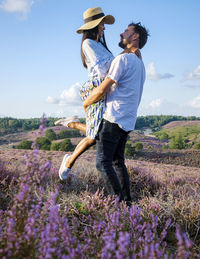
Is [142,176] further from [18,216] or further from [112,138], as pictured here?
[18,216]

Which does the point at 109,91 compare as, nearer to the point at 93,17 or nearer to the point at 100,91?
the point at 100,91

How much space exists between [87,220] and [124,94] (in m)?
1.51

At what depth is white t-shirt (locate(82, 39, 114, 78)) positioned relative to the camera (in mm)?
2816

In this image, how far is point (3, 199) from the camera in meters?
3.29

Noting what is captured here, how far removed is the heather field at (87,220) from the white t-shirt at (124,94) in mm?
912

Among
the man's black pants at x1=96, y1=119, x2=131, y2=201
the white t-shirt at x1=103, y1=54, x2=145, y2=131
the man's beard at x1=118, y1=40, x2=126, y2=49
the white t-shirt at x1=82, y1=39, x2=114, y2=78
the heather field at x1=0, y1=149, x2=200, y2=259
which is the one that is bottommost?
the heather field at x1=0, y1=149, x2=200, y2=259

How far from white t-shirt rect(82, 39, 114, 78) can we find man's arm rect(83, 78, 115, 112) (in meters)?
0.21

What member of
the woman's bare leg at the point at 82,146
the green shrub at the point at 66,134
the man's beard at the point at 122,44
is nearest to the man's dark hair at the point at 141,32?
the man's beard at the point at 122,44

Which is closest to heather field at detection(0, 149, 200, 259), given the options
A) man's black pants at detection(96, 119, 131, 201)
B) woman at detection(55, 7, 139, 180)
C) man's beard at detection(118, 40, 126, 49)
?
man's black pants at detection(96, 119, 131, 201)

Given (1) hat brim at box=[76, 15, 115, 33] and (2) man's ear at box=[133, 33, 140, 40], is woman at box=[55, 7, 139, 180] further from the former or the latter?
(2) man's ear at box=[133, 33, 140, 40]

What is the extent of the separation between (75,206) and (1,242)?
155 cm

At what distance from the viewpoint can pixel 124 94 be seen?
2818 millimetres

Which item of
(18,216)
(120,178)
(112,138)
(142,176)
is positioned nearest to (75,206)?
(120,178)

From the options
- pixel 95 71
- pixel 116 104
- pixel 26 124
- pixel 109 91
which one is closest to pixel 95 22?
pixel 95 71
